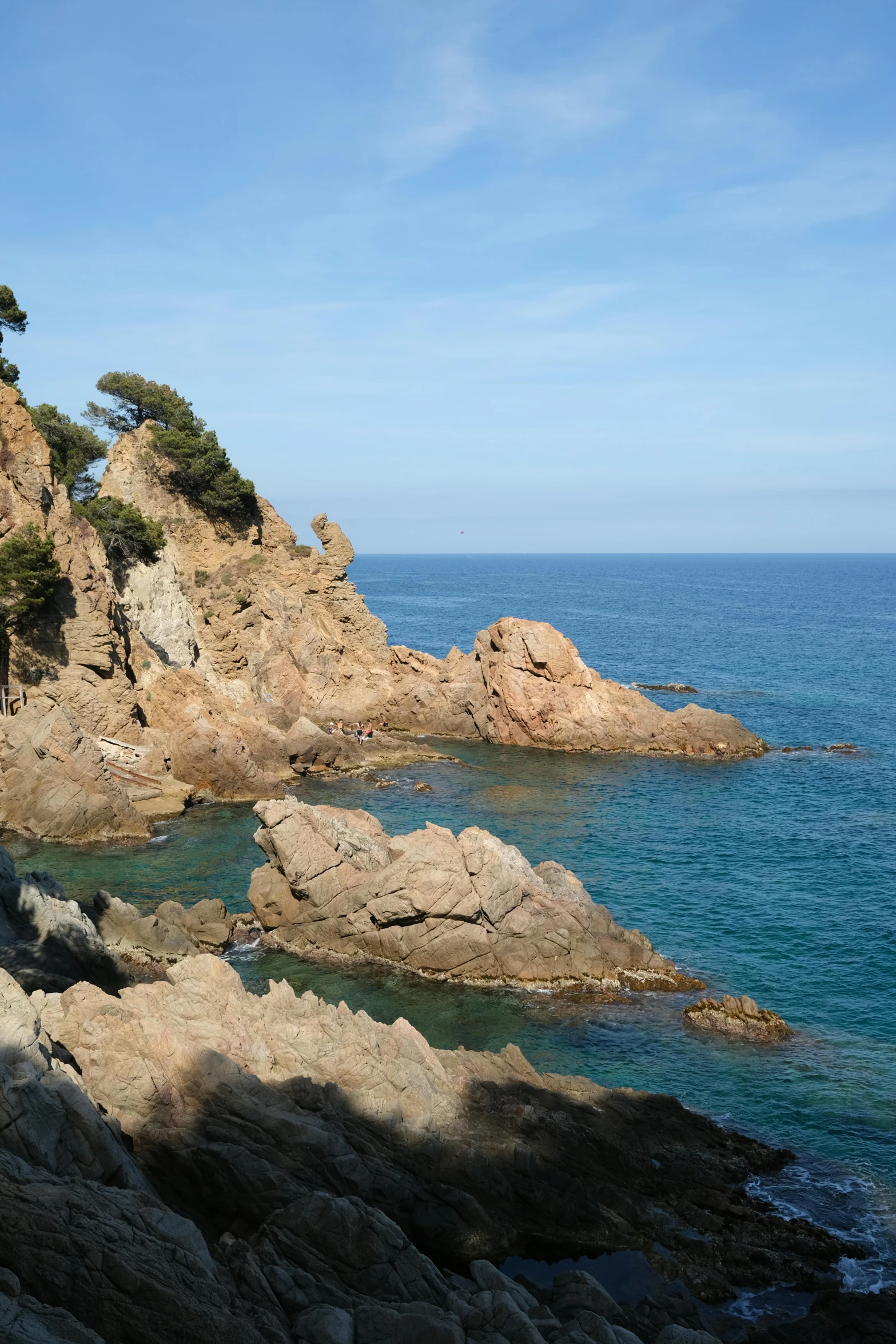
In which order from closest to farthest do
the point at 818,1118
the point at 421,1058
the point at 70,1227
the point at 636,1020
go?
the point at 70,1227 → the point at 421,1058 → the point at 818,1118 → the point at 636,1020

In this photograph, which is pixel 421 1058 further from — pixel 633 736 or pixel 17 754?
pixel 633 736

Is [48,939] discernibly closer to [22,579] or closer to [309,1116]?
[309,1116]

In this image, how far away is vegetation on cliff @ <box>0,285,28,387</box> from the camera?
5969cm

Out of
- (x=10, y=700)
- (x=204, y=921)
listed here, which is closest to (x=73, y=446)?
(x=10, y=700)

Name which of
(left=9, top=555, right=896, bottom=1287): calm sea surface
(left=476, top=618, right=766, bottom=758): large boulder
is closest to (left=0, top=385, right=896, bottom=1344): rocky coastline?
(left=9, top=555, right=896, bottom=1287): calm sea surface

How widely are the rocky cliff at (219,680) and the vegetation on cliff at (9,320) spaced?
7806 mm

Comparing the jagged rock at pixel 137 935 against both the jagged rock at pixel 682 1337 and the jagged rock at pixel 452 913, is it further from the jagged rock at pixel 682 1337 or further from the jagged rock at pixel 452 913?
the jagged rock at pixel 682 1337

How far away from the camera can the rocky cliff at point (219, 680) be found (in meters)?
49.6

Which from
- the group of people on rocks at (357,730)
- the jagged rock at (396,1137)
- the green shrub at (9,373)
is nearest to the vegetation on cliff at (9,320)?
the green shrub at (9,373)

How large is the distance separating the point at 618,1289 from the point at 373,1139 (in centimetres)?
541

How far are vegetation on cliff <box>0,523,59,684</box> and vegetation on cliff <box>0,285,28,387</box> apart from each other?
1297 centimetres

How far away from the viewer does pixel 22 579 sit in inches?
2047

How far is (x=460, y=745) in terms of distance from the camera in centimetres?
7100

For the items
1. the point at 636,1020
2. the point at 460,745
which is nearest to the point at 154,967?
the point at 636,1020
